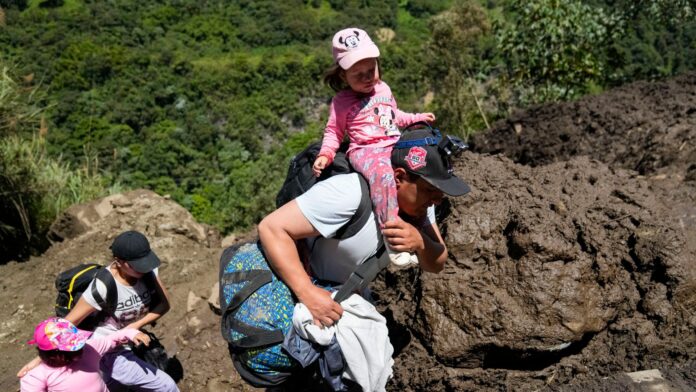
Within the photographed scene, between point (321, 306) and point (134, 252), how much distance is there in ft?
5.11

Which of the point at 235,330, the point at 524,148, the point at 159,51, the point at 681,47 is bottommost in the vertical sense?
the point at 159,51

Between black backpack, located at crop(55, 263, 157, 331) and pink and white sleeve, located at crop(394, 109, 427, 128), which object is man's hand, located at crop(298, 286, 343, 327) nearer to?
pink and white sleeve, located at crop(394, 109, 427, 128)

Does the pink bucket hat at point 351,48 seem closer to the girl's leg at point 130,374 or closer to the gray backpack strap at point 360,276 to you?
the gray backpack strap at point 360,276

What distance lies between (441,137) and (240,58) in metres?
67.7

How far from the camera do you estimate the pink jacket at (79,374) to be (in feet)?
8.93

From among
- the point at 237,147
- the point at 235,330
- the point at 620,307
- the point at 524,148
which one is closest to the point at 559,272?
the point at 620,307

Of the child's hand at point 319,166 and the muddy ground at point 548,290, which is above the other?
the child's hand at point 319,166

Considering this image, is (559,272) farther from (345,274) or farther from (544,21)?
(544,21)

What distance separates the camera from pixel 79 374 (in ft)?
9.20

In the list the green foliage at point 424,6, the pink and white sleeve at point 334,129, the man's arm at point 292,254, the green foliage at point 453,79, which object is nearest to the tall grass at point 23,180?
the pink and white sleeve at point 334,129

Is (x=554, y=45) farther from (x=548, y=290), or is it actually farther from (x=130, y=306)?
(x=130, y=306)

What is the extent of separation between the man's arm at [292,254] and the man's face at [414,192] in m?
0.33

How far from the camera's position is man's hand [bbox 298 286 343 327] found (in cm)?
189

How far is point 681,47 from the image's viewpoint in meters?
39.5
